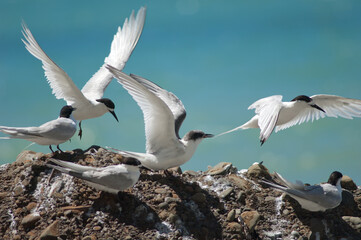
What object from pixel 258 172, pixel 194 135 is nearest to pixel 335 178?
pixel 258 172

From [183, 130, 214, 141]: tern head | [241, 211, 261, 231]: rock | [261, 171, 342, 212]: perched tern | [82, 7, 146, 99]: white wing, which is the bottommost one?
[241, 211, 261, 231]: rock

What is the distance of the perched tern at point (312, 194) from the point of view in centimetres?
794

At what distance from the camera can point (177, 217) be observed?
777 cm

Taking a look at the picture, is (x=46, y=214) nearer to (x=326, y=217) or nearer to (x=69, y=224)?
(x=69, y=224)

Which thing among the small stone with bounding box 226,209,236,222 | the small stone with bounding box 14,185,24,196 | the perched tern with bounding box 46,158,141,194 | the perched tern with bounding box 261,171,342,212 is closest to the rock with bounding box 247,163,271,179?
the perched tern with bounding box 261,171,342,212

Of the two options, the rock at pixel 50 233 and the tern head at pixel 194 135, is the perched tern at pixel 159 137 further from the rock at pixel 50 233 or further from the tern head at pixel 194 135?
the rock at pixel 50 233

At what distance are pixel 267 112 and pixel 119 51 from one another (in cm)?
544

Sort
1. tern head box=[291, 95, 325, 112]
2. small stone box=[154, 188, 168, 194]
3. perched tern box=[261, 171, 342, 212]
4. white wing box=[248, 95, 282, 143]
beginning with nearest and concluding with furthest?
perched tern box=[261, 171, 342, 212] → small stone box=[154, 188, 168, 194] → white wing box=[248, 95, 282, 143] → tern head box=[291, 95, 325, 112]

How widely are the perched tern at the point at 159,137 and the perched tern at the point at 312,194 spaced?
1638 millimetres

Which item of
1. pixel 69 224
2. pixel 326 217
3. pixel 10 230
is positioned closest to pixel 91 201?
pixel 69 224

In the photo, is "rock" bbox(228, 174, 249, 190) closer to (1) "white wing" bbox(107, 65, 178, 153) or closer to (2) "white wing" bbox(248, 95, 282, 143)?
(2) "white wing" bbox(248, 95, 282, 143)

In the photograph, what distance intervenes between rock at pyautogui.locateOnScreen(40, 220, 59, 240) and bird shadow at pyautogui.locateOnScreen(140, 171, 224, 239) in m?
1.84

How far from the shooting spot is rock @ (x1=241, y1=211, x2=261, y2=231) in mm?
8038

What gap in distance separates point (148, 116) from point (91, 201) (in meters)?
1.83
